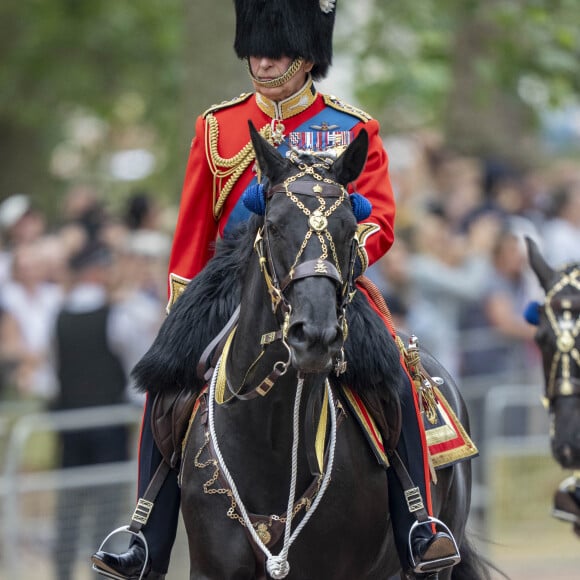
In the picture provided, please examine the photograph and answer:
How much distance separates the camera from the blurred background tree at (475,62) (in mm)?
12844

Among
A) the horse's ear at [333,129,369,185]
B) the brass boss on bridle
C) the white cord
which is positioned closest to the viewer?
the brass boss on bridle

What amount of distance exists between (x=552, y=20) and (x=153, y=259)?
12.1 ft

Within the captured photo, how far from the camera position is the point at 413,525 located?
6.75 meters

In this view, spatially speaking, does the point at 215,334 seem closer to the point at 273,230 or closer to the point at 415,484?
the point at 273,230

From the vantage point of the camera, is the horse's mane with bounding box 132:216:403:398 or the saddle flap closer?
the horse's mane with bounding box 132:216:403:398

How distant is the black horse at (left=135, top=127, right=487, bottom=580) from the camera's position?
5973 millimetres

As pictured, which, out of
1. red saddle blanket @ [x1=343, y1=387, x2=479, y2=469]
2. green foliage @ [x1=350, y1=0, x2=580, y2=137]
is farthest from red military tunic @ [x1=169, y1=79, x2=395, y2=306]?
green foliage @ [x1=350, y1=0, x2=580, y2=137]

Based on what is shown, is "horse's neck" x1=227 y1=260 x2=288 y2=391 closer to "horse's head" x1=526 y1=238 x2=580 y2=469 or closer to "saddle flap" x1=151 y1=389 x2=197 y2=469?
"saddle flap" x1=151 y1=389 x2=197 y2=469

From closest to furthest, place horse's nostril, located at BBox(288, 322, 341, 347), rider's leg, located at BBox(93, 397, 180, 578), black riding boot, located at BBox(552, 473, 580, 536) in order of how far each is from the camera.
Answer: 1. horse's nostril, located at BBox(288, 322, 341, 347)
2. rider's leg, located at BBox(93, 397, 180, 578)
3. black riding boot, located at BBox(552, 473, 580, 536)

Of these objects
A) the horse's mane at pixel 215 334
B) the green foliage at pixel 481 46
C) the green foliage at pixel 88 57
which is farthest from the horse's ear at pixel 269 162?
the green foliage at pixel 88 57

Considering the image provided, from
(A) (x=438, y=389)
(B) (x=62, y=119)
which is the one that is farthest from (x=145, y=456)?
(B) (x=62, y=119)

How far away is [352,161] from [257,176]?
2.65ft

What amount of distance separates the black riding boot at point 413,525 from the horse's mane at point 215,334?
0.29 meters

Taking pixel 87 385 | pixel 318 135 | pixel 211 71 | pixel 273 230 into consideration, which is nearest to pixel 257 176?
→ pixel 318 135
